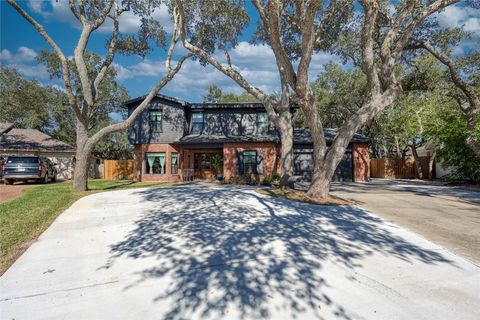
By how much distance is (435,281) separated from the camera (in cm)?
378

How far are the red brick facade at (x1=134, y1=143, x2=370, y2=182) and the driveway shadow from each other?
11358mm

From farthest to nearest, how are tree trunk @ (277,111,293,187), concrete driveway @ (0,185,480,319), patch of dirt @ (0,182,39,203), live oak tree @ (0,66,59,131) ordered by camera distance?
1. live oak tree @ (0,66,59,131)
2. tree trunk @ (277,111,293,187)
3. patch of dirt @ (0,182,39,203)
4. concrete driveway @ (0,185,480,319)

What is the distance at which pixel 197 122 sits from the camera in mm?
21797

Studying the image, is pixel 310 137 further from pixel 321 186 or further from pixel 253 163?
pixel 321 186

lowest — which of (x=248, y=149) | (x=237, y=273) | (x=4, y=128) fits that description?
(x=237, y=273)

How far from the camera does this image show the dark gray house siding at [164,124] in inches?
823

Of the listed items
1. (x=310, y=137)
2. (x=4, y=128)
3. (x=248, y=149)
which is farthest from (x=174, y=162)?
(x=4, y=128)

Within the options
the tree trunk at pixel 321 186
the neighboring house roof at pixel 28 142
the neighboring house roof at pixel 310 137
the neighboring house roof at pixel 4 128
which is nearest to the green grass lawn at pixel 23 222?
the tree trunk at pixel 321 186

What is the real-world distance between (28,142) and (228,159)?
1741 centimetres

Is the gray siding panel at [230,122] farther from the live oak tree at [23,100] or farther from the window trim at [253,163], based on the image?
the live oak tree at [23,100]

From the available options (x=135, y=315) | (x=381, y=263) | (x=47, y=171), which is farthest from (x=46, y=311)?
(x=47, y=171)

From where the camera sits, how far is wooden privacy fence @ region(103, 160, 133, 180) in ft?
83.7

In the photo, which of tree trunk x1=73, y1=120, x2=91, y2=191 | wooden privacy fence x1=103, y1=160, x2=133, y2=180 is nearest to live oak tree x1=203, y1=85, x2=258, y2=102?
wooden privacy fence x1=103, y1=160, x2=133, y2=180

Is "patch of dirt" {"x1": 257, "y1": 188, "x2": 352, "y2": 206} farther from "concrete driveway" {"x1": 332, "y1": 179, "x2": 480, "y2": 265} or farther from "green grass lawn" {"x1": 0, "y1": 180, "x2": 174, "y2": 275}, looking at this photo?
"green grass lawn" {"x1": 0, "y1": 180, "x2": 174, "y2": 275}
